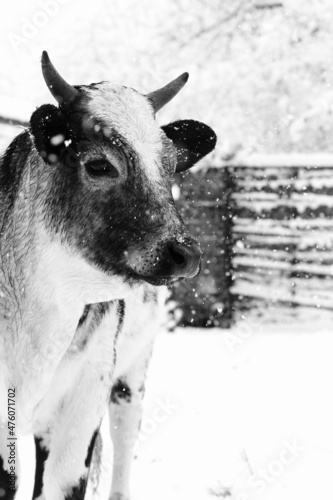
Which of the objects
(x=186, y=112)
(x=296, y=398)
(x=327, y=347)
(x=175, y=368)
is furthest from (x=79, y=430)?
(x=186, y=112)

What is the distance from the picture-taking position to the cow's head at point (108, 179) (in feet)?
7.98

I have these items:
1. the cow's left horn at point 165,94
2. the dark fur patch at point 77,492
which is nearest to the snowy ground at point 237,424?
the dark fur patch at point 77,492

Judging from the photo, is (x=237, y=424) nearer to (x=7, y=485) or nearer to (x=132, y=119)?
(x=7, y=485)

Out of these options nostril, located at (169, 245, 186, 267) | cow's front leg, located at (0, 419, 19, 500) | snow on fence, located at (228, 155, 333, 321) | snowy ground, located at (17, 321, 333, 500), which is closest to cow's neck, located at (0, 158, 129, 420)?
cow's front leg, located at (0, 419, 19, 500)

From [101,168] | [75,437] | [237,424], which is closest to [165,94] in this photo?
[101,168]

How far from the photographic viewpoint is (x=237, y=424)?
5180 mm

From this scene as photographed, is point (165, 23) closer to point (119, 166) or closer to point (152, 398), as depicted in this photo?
point (152, 398)

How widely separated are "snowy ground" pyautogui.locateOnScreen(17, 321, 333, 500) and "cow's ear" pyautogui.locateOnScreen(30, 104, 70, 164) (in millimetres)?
2142

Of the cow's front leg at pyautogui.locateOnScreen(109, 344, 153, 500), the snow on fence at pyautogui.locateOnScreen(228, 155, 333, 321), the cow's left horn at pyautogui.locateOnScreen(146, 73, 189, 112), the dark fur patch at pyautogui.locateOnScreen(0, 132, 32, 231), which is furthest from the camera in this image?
the snow on fence at pyautogui.locateOnScreen(228, 155, 333, 321)

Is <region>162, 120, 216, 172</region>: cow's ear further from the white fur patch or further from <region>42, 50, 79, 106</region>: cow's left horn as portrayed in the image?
<region>42, 50, 79, 106</region>: cow's left horn

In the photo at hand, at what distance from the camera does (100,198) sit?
2557 millimetres

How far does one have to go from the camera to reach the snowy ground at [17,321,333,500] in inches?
155

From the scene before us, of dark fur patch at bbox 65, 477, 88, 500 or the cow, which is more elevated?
the cow

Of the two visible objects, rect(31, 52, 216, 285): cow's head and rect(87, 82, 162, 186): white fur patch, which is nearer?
rect(31, 52, 216, 285): cow's head
